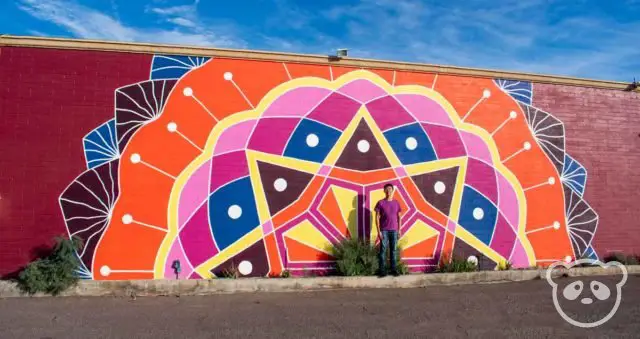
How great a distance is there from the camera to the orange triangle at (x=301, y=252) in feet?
30.5

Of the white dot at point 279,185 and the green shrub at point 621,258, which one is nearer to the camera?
the white dot at point 279,185

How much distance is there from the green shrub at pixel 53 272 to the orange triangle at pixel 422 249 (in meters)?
5.81

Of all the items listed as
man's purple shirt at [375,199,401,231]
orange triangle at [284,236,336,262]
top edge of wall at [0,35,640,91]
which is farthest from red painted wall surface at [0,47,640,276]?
man's purple shirt at [375,199,401,231]

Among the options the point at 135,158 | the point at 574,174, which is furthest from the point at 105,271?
the point at 574,174

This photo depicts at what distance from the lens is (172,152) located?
900 cm

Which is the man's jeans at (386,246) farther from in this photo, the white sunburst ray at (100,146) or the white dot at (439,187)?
the white sunburst ray at (100,146)

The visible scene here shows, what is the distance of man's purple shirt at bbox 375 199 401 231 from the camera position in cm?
913

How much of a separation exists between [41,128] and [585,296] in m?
9.30

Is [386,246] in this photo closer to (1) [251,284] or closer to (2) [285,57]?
(1) [251,284]

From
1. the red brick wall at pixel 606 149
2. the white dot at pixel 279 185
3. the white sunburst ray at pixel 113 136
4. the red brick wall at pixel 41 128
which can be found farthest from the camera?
the red brick wall at pixel 606 149

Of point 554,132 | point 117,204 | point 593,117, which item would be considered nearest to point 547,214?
point 554,132

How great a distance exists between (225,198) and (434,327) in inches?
176

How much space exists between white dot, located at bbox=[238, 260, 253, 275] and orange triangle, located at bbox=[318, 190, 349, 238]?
164 centimetres

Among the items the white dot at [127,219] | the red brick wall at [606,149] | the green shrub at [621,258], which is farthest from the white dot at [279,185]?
the green shrub at [621,258]
